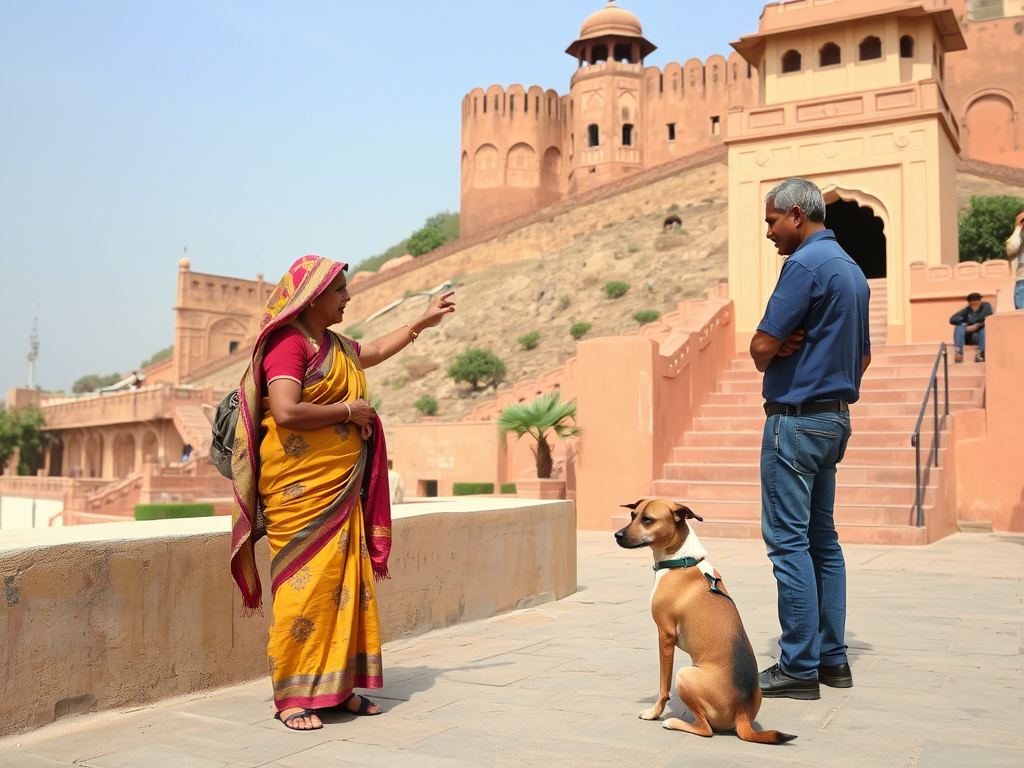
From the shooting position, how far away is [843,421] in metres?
3.81

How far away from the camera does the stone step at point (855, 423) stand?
466 inches

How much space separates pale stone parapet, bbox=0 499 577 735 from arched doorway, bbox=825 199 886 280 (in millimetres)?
17675

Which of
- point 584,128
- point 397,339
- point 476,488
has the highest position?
point 584,128

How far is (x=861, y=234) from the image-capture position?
68.7 feet

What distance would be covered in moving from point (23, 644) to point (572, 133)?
52672 millimetres

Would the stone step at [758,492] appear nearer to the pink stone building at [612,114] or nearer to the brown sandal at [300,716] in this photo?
the brown sandal at [300,716]

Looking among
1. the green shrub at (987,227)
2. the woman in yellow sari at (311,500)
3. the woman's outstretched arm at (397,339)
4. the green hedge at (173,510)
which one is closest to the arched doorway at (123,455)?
the green hedge at (173,510)

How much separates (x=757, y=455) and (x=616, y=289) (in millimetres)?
27287

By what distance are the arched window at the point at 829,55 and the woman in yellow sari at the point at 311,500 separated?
16846 mm

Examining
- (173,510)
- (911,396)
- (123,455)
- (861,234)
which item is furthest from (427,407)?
(911,396)

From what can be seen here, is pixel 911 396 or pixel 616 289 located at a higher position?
pixel 616 289

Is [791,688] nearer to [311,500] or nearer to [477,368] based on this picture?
[311,500]

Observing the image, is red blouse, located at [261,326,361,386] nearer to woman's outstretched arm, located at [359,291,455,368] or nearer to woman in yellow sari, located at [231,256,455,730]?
woman in yellow sari, located at [231,256,455,730]

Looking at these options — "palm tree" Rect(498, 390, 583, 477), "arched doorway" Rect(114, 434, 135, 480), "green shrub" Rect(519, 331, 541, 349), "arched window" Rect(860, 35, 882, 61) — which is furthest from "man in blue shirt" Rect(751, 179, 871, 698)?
"arched doorway" Rect(114, 434, 135, 480)
